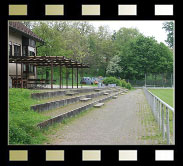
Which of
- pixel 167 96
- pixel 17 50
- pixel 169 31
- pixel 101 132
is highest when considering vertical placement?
pixel 169 31

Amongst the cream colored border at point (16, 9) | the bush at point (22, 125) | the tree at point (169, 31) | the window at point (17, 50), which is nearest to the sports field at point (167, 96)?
the bush at point (22, 125)

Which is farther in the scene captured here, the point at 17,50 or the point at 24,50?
the point at 24,50

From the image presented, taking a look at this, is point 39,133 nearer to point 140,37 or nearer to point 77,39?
point 77,39

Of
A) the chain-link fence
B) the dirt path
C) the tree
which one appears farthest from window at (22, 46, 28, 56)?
the tree

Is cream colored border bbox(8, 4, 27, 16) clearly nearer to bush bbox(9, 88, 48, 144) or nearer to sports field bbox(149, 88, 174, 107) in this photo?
bush bbox(9, 88, 48, 144)

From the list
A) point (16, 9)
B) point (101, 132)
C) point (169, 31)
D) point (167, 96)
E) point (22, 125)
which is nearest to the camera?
point (16, 9)

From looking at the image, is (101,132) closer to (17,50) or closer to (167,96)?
(17,50)

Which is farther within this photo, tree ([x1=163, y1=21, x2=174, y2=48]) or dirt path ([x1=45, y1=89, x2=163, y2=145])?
tree ([x1=163, y1=21, x2=174, y2=48])

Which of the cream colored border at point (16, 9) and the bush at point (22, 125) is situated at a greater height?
the cream colored border at point (16, 9)

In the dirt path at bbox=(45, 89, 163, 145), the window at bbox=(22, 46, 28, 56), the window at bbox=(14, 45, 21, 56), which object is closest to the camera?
the dirt path at bbox=(45, 89, 163, 145)

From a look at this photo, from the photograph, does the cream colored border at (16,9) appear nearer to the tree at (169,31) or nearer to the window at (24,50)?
the window at (24,50)

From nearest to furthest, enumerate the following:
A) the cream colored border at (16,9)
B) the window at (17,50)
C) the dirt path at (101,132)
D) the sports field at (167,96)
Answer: the cream colored border at (16,9) → the dirt path at (101,132) → the sports field at (167,96) → the window at (17,50)

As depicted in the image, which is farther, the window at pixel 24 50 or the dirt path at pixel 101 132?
the window at pixel 24 50

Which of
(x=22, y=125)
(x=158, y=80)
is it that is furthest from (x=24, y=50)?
(x=158, y=80)
